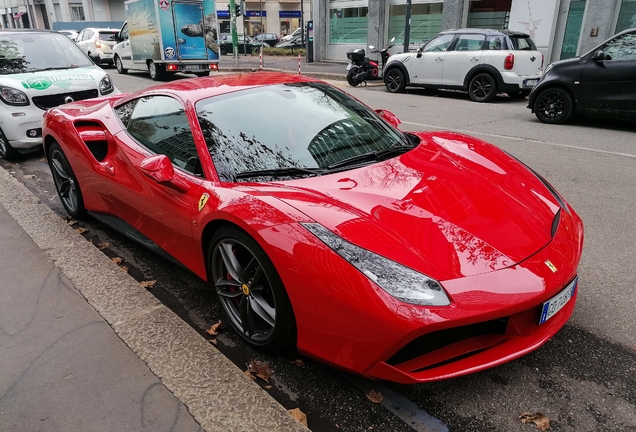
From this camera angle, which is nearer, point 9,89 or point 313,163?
Result: point 313,163

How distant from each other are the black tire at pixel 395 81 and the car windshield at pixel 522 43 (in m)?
2.91

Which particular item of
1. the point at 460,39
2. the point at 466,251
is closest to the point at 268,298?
the point at 466,251

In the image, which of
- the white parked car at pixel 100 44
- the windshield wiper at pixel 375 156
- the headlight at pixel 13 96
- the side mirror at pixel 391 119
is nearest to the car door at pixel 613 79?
the side mirror at pixel 391 119

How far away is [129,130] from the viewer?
3.51m

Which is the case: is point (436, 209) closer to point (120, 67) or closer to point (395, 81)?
point (395, 81)

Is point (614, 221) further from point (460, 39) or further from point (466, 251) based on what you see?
point (460, 39)

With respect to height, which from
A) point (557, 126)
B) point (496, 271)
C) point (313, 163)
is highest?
point (313, 163)

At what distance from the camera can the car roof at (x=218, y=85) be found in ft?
10.3

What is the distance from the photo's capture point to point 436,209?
7.72ft

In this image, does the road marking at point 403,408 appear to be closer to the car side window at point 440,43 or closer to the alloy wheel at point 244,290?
the alloy wheel at point 244,290

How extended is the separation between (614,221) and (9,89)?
7099 mm

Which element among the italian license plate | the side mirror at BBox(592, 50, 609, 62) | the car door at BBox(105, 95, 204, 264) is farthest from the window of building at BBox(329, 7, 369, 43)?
the italian license plate

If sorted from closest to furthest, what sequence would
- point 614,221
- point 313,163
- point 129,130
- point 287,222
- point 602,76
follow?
point 287,222, point 313,163, point 129,130, point 614,221, point 602,76

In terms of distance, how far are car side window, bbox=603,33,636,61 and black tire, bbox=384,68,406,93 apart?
18.3ft
